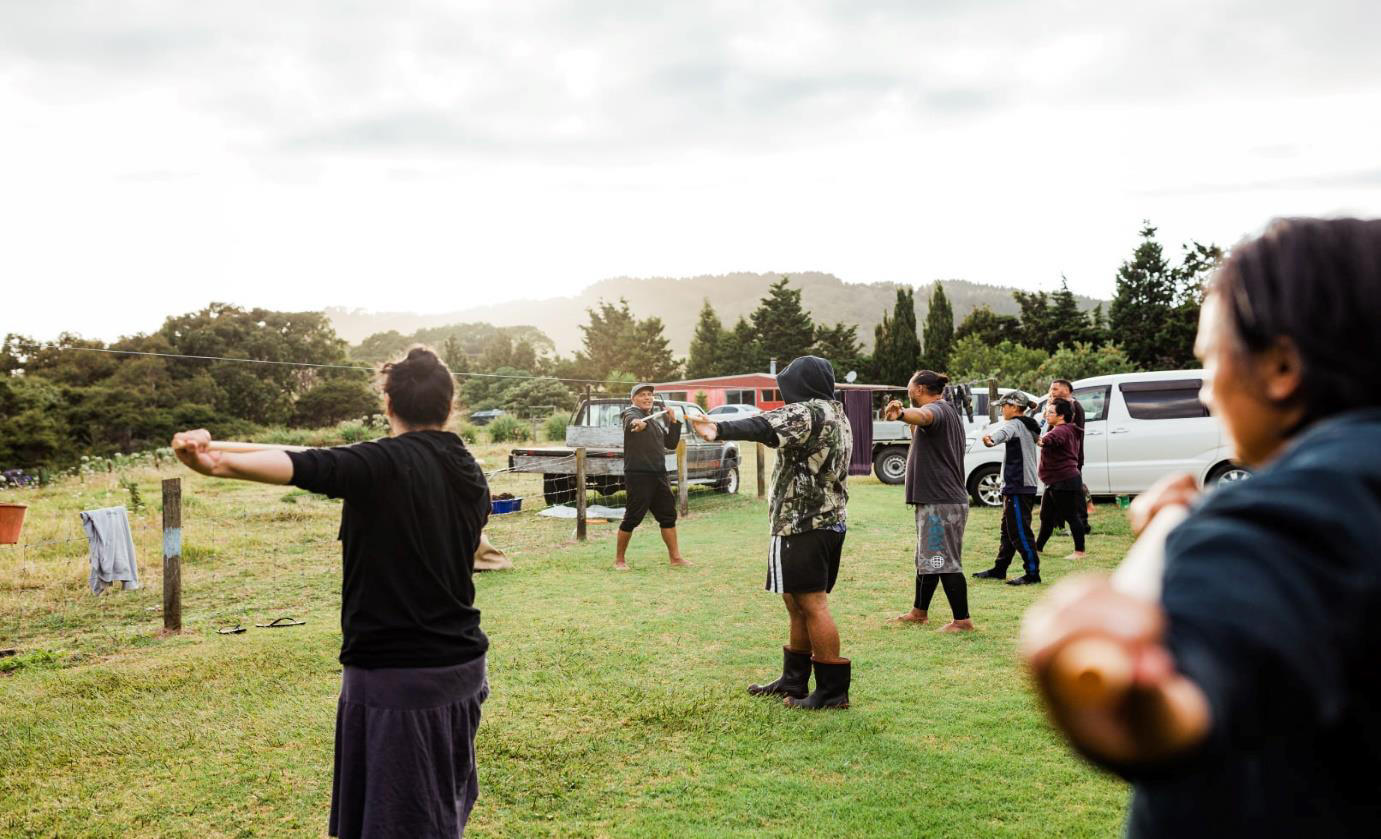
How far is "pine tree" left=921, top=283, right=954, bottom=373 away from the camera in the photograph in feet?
188

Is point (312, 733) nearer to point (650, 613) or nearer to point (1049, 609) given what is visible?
point (650, 613)

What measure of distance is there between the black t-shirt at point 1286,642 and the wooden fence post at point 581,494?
1153 cm

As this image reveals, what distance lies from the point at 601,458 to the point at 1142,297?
3100 cm

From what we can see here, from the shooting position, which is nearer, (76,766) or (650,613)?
(76,766)

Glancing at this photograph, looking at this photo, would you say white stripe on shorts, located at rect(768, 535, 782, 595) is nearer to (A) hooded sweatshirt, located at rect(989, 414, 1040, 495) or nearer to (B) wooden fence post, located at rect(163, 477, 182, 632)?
(A) hooded sweatshirt, located at rect(989, 414, 1040, 495)

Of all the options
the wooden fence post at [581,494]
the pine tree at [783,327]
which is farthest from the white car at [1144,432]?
the pine tree at [783,327]

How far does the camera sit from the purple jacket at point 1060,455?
966 cm

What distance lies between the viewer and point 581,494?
12414mm

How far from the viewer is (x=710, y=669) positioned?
612 cm

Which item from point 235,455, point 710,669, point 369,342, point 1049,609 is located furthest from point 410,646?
point 369,342

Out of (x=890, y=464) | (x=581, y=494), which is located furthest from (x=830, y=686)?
(x=890, y=464)

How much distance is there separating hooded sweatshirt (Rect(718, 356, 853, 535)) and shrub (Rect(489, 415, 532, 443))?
31.0 meters

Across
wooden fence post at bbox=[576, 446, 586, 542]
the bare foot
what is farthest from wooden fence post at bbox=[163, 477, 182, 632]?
the bare foot

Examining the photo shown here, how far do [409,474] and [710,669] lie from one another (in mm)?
3915
